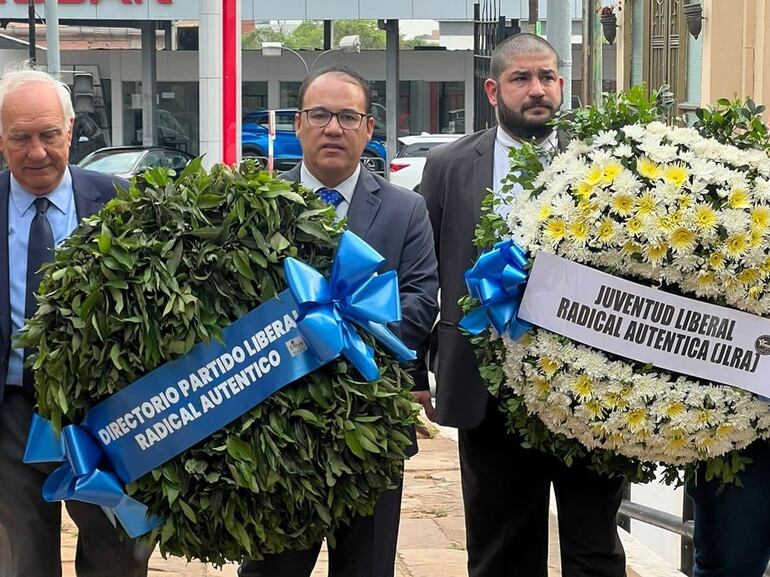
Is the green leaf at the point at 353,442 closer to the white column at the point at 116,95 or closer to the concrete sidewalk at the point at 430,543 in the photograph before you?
the concrete sidewalk at the point at 430,543

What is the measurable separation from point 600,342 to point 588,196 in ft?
1.27

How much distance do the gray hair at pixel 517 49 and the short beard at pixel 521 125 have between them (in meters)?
0.11

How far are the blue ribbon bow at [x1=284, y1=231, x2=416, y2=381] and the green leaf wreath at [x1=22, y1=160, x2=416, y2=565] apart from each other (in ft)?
0.20

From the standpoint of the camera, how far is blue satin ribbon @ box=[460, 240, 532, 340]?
141 inches

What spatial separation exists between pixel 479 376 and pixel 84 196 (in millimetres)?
1369

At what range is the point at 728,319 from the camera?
135 inches

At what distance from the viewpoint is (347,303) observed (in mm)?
3334

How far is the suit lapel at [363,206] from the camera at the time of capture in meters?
4.05

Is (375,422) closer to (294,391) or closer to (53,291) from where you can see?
(294,391)

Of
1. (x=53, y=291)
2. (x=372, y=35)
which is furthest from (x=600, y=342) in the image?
(x=372, y=35)

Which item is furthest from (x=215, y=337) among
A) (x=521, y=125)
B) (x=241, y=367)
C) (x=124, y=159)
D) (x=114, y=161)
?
(x=124, y=159)

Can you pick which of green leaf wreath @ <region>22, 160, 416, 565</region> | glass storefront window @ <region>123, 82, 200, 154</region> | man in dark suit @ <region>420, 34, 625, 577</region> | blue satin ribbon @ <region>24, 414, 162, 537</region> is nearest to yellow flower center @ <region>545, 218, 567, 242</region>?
green leaf wreath @ <region>22, 160, 416, 565</region>

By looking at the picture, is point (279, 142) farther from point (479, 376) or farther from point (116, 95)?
point (479, 376)

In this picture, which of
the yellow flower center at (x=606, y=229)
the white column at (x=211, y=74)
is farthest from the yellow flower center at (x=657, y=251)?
the white column at (x=211, y=74)
